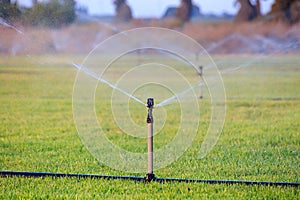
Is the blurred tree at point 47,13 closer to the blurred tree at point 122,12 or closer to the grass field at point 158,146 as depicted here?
the grass field at point 158,146

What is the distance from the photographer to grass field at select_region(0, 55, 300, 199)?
6.41 metres

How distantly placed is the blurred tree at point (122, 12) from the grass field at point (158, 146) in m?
17.9

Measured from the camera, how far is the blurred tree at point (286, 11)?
118ft

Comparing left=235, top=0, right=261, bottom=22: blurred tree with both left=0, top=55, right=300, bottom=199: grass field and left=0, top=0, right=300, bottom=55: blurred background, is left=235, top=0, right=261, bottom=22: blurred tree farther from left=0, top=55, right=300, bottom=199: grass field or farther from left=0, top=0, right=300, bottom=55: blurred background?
left=0, top=55, right=300, bottom=199: grass field

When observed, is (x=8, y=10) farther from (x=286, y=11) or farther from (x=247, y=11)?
(x=286, y=11)

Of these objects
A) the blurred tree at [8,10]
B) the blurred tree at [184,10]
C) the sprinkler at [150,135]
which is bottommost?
the sprinkler at [150,135]

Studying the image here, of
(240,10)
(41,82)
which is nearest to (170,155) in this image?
(41,82)

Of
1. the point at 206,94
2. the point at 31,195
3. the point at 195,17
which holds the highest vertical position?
the point at 195,17

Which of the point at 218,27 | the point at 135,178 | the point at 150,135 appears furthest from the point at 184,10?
the point at 150,135

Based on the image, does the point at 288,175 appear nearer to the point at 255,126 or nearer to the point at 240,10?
the point at 255,126

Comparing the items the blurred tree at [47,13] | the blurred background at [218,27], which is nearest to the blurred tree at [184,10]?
the blurred background at [218,27]

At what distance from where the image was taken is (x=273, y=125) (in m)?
11.4

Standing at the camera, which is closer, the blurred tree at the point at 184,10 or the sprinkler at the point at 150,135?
the sprinkler at the point at 150,135

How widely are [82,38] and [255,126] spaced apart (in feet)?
52.1
